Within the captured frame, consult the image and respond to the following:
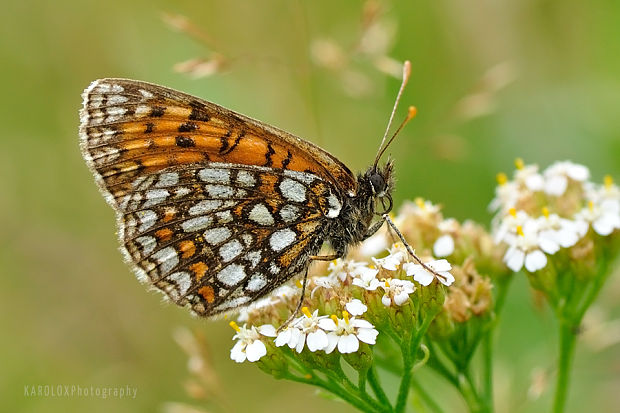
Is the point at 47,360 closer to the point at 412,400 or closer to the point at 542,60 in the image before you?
the point at 412,400

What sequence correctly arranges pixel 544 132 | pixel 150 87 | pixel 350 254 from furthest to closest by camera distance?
1. pixel 544 132
2. pixel 350 254
3. pixel 150 87

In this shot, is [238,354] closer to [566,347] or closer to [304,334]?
[304,334]

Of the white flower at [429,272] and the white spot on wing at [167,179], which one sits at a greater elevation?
the white spot on wing at [167,179]

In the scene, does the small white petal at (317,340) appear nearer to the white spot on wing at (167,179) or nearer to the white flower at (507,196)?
the white spot on wing at (167,179)

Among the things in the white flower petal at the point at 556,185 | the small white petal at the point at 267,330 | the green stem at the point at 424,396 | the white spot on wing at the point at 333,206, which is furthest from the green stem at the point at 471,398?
the white flower petal at the point at 556,185

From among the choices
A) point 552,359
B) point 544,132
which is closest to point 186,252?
point 552,359

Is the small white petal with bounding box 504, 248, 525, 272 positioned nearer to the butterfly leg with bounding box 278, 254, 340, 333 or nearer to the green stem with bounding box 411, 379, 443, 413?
the green stem with bounding box 411, 379, 443, 413

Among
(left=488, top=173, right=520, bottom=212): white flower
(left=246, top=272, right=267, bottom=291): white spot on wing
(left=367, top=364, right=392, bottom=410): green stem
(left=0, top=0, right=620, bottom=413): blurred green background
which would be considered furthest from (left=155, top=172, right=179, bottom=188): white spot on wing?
(left=488, top=173, right=520, bottom=212): white flower
